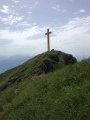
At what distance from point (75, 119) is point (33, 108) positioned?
384cm

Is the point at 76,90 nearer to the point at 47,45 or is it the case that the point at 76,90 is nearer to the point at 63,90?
the point at 63,90

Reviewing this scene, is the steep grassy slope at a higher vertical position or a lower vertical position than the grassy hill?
higher

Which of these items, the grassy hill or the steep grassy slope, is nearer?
the grassy hill

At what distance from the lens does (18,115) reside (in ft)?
49.1

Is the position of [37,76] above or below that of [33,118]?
above

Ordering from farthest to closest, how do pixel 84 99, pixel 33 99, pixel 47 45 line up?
pixel 47 45 < pixel 33 99 < pixel 84 99

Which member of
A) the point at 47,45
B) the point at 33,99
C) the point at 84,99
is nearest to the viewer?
the point at 84,99

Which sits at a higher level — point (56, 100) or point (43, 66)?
point (43, 66)

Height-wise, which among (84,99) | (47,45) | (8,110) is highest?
(47,45)

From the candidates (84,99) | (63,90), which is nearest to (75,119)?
(84,99)

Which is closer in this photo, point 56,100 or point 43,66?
point 56,100

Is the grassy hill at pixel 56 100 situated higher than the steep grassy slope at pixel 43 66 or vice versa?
the steep grassy slope at pixel 43 66

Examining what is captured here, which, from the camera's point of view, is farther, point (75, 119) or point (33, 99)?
point (33, 99)

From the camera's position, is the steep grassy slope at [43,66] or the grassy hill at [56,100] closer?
the grassy hill at [56,100]
